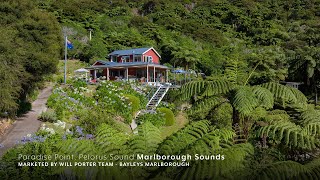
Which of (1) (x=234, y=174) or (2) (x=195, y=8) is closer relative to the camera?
(1) (x=234, y=174)

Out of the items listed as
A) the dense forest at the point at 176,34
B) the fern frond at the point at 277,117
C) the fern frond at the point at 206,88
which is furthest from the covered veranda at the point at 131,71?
the fern frond at the point at 206,88

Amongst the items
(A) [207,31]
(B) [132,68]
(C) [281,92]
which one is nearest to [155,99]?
(B) [132,68]

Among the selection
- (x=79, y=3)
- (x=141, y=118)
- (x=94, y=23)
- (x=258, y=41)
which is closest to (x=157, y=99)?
(x=141, y=118)

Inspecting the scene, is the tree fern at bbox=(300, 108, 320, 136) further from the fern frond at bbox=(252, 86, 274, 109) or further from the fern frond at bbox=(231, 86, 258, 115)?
the fern frond at bbox=(231, 86, 258, 115)

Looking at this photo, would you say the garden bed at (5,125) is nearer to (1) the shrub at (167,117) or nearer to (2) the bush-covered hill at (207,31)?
(1) the shrub at (167,117)

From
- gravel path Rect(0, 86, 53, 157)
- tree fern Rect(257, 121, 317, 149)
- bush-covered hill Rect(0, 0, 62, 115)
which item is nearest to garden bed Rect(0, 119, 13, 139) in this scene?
gravel path Rect(0, 86, 53, 157)

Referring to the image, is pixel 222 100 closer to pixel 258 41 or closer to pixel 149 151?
pixel 149 151

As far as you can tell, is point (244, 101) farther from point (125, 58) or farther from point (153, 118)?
point (125, 58)
